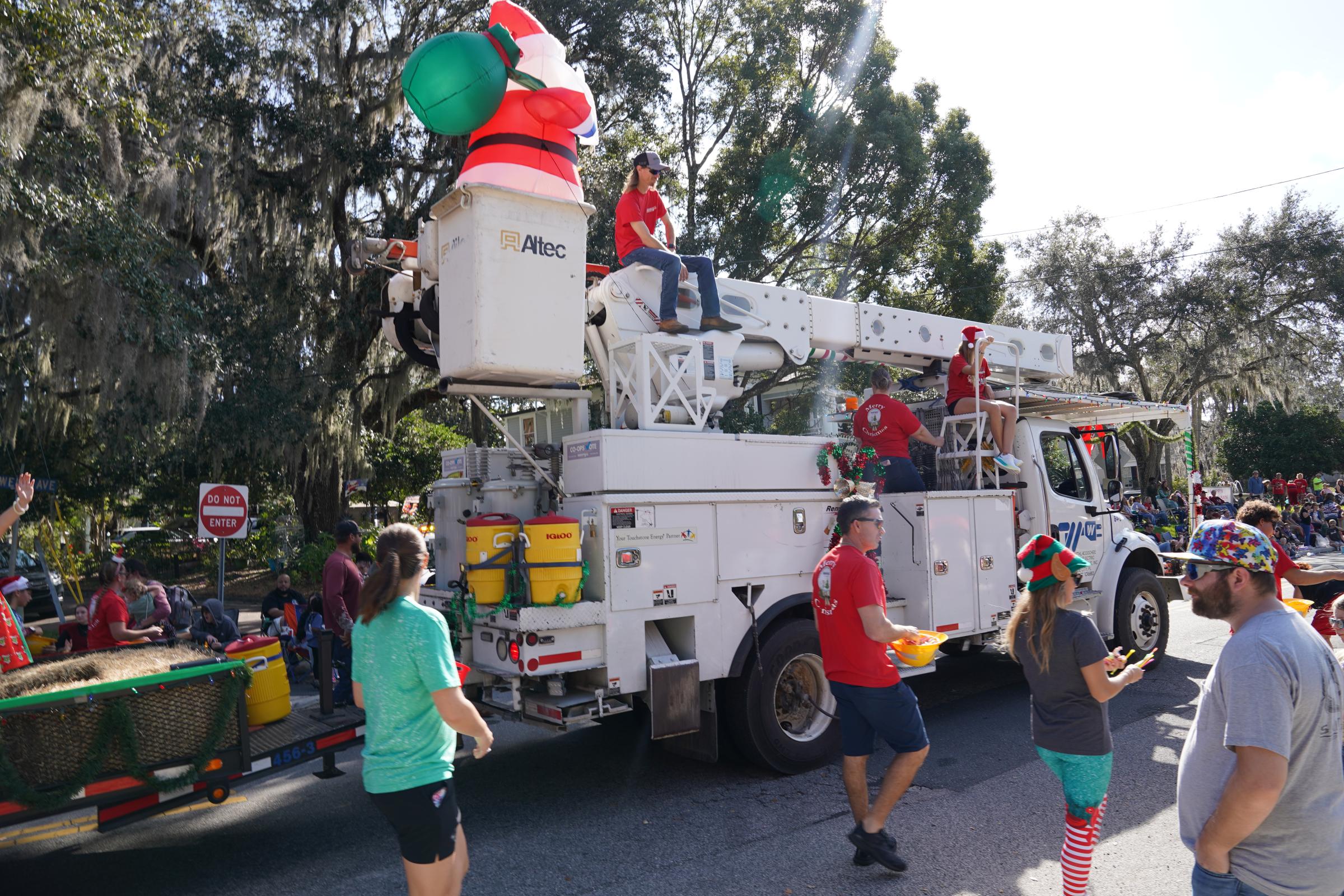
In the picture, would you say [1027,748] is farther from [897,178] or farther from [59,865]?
[897,178]

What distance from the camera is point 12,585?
10922mm

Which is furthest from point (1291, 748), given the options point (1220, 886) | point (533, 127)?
point (533, 127)

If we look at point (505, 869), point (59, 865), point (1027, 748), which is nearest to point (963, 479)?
point (1027, 748)

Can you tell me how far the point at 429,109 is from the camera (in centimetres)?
540

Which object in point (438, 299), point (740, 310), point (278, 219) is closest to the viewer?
point (438, 299)

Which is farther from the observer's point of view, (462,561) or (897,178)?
(897,178)

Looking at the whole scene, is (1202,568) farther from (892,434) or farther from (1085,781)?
(892,434)

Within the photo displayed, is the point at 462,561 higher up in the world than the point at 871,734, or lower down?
higher up

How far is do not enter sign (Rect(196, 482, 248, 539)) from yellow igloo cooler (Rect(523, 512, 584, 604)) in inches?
264

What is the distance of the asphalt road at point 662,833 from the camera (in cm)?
455

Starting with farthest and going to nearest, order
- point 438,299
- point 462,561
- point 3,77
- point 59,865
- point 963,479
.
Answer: point 3,77 < point 963,479 < point 462,561 < point 438,299 < point 59,865

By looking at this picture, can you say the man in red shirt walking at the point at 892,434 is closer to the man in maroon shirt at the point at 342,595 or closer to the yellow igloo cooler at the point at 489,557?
the yellow igloo cooler at the point at 489,557

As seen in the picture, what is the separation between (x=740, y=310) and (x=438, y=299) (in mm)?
2384

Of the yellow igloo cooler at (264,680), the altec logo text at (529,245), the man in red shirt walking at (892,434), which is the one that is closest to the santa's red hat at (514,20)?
the altec logo text at (529,245)
